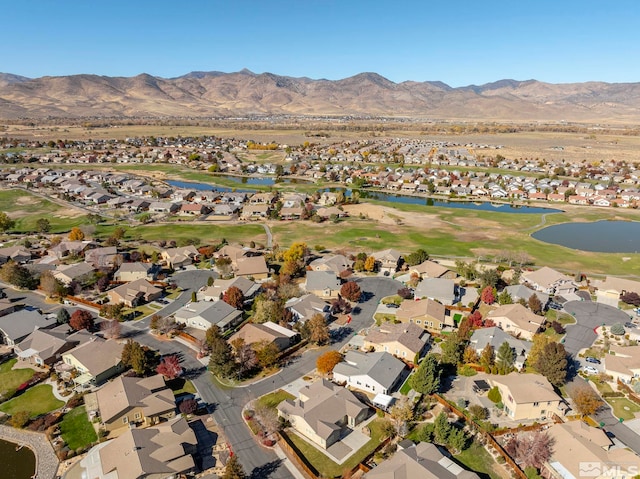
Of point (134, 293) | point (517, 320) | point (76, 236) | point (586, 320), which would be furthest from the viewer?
point (76, 236)

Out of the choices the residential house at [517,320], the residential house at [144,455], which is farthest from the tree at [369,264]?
the residential house at [144,455]

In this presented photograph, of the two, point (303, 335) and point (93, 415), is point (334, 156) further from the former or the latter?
point (93, 415)

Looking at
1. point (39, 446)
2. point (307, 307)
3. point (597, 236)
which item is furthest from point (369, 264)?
point (597, 236)

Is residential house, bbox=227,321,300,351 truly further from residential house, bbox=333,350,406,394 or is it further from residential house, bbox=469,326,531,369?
residential house, bbox=469,326,531,369

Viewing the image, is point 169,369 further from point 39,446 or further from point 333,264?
point 333,264

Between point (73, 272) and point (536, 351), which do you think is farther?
point (73, 272)

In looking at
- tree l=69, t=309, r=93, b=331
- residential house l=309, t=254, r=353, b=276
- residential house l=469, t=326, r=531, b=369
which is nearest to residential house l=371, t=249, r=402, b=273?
residential house l=309, t=254, r=353, b=276

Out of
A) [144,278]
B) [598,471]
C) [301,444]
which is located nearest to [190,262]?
[144,278]
